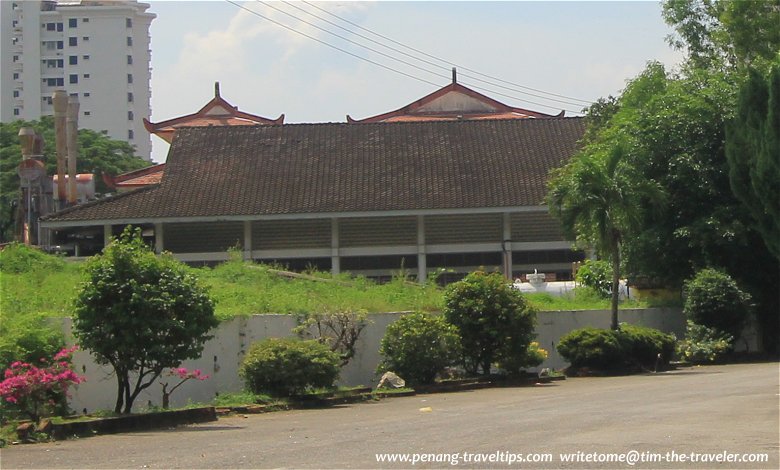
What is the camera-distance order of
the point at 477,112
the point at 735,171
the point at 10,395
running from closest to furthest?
1. the point at 10,395
2. the point at 735,171
3. the point at 477,112

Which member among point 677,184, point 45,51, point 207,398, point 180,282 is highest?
point 45,51

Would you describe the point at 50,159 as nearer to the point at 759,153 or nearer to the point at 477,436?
the point at 759,153

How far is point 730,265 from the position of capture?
34.0 metres

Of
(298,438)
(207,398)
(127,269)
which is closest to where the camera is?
(298,438)

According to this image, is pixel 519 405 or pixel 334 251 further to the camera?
pixel 334 251

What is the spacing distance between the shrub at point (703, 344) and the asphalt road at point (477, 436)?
9626 mm

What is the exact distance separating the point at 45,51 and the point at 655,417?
115662 mm

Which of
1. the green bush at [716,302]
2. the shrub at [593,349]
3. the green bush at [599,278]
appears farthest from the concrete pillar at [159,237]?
the green bush at [716,302]

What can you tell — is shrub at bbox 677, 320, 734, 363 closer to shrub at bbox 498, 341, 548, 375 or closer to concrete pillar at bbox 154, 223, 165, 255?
shrub at bbox 498, 341, 548, 375

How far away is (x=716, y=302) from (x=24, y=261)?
722 inches

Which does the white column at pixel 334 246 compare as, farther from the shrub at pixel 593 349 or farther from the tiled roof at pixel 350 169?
the shrub at pixel 593 349

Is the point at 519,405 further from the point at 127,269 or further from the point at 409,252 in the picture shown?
the point at 409,252

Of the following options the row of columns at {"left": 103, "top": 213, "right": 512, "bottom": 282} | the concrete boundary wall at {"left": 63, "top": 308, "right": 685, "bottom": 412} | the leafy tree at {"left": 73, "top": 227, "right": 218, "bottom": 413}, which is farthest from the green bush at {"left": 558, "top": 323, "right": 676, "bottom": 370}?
the row of columns at {"left": 103, "top": 213, "right": 512, "bottom": 282}

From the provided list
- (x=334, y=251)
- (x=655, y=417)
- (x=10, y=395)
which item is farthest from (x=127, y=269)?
(x=334, y=251)
